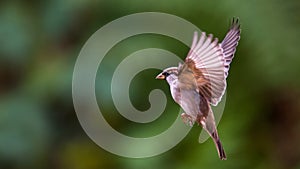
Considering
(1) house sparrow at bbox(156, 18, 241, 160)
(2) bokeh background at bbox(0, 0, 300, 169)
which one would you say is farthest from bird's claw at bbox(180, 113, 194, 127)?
(2) bokeh background at bbox(0, 0, 300, 169)

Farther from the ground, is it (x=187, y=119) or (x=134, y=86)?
(x=134, y=86)

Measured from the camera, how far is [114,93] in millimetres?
1399

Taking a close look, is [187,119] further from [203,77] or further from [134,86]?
[134,86]

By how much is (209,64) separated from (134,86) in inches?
49.2

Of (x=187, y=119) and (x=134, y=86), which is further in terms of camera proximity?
(x=134, y=86)

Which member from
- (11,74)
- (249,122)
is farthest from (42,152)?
(249,122)

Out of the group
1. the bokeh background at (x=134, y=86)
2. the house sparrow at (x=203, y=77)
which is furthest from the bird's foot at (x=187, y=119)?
the bokeh background at (x=134, y=86)

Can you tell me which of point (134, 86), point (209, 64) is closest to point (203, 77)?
point (209, 64)

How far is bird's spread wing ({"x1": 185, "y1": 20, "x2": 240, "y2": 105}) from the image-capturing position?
0.98ft

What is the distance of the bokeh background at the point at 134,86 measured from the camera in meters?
1.39

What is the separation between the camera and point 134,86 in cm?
156

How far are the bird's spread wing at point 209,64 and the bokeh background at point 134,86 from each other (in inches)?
35.0

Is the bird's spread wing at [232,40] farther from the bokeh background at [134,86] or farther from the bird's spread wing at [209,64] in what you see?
the bokeh background at [134,86]

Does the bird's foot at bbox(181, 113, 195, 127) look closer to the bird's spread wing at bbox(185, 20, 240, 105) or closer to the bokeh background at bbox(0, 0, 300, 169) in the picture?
the bird's spread wing at bbox(185, 20, 240, 105)
